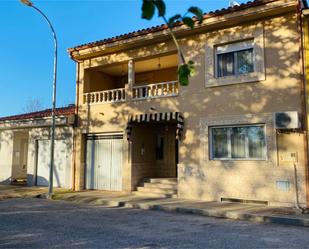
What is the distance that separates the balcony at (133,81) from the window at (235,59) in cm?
217

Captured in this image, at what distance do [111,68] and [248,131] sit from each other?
28.1ft

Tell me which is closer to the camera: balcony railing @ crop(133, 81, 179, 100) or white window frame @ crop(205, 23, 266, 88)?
white window frame @ crop(205, 23, 266, 88)

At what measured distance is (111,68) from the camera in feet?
58.9

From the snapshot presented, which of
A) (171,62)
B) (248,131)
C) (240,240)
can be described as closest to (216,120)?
(248,131)

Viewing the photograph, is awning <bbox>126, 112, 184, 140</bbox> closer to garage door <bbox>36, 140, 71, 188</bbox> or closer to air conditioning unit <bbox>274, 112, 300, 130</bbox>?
air conditioning unit <bbox>274, 112, 300, 130</bbox>

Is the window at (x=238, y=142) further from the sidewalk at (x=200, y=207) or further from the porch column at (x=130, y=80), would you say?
the porch column at (x=130, y=80)

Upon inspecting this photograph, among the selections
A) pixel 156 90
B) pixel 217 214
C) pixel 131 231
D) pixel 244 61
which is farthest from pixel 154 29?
pixel 131 231

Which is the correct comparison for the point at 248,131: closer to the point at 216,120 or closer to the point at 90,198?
the point at 216,120

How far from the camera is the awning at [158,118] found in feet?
45.0

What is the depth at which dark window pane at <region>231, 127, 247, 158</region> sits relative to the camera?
41.1ft

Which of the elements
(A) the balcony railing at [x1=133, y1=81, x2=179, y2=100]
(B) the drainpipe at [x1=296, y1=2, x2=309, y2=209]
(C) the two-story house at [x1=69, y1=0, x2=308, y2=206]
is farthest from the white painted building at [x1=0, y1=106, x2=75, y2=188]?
(B) the drainpipe at [x1=296, y1=2, x2=309, y2=209]

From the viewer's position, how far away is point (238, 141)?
12641 millimetres

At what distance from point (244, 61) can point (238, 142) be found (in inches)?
120

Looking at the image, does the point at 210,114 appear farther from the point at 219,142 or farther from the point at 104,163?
the point at 104,163
